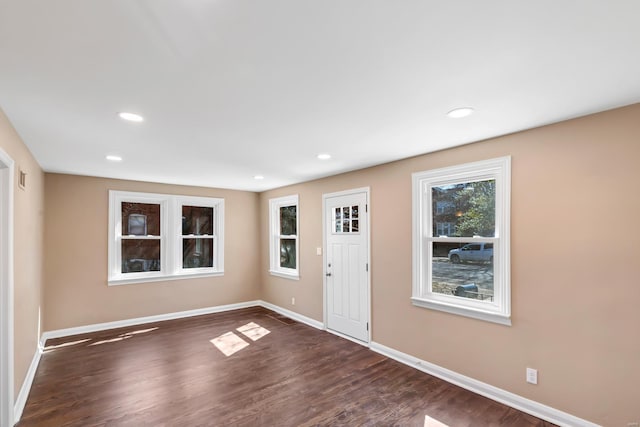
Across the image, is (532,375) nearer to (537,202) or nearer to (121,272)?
(537,202)

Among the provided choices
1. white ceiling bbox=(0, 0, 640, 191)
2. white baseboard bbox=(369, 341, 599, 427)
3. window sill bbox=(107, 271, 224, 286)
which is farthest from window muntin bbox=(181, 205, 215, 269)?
white baseboard bbox=(369, 341, 599, 427)

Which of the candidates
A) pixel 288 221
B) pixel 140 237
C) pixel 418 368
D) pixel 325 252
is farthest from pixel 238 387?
pixel 140 237

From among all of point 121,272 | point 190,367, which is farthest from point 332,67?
point 121,272

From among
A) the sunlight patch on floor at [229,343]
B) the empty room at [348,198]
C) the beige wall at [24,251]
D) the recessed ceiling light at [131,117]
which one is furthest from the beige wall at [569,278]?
the beige wall at [24,251]

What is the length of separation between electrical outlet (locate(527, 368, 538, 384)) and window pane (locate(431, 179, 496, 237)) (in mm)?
1168

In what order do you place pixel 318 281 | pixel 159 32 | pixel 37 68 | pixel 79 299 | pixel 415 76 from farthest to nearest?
pixel 318 281 < pixel 79 299 < pixel 415 76 < pixel 37 68 < pixel 159 32

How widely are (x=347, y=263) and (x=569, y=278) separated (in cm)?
263

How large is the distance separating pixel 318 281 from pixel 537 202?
3.30 metres

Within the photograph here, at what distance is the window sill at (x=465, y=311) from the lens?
113 inches

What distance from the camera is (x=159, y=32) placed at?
54.1 inches

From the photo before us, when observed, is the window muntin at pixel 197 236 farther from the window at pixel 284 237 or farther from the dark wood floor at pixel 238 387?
the dark wood floor at pixel 238 387

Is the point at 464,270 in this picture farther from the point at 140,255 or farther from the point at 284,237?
the point at 140,255

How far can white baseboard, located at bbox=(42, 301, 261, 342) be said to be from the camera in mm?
4641

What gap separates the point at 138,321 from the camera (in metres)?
5.26
